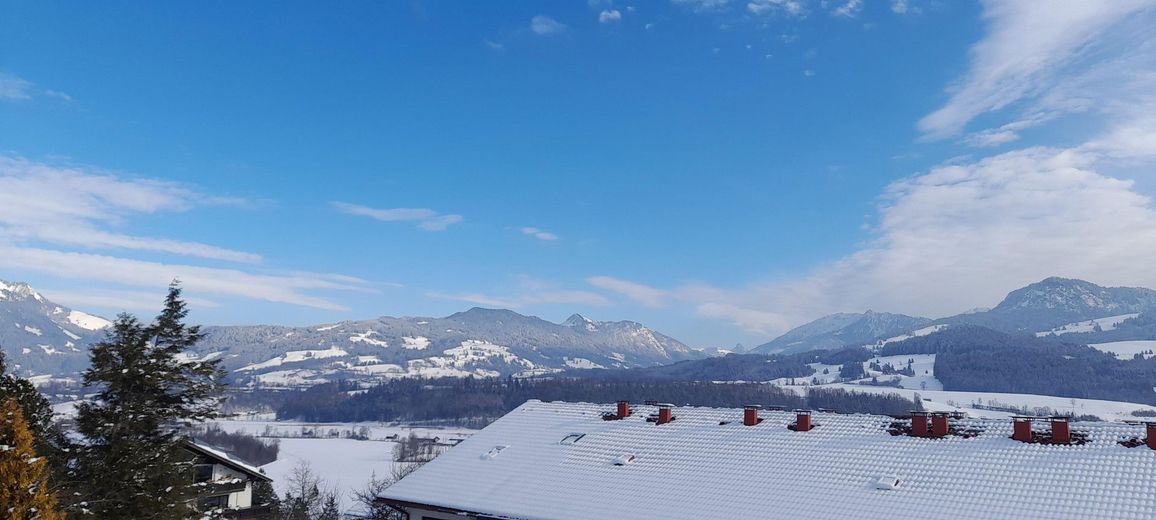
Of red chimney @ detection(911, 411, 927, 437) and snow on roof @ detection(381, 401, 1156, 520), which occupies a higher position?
red chimney @ detection(911, 411, 927, 437)

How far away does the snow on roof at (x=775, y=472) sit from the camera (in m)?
18.9

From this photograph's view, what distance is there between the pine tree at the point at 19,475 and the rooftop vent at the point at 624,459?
16802mm

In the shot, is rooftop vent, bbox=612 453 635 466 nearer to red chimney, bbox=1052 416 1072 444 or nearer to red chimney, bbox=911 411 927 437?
red chimney, bbox=911 411 927 437

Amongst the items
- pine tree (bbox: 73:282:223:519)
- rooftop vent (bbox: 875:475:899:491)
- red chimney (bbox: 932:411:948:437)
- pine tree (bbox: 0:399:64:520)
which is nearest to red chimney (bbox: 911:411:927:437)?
red chimney (bbox: 932:411:948:437)

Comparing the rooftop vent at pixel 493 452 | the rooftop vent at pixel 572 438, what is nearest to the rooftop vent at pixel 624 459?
the rooftop vent at pixel 572 438

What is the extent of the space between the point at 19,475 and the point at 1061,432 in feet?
84.4

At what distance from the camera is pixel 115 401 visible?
65.0ft

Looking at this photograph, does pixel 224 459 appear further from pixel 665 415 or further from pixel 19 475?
pixel 19 475

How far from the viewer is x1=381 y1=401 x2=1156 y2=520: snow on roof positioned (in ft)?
61.9

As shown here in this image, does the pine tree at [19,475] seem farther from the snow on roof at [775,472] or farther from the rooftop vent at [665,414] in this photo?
the rooftop vent at [665,414]

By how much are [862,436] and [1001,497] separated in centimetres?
561

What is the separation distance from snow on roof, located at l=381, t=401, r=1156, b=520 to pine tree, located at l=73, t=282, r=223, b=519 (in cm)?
818

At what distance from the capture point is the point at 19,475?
12594mm

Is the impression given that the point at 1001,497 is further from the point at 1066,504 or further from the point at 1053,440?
the point at 1053,440
